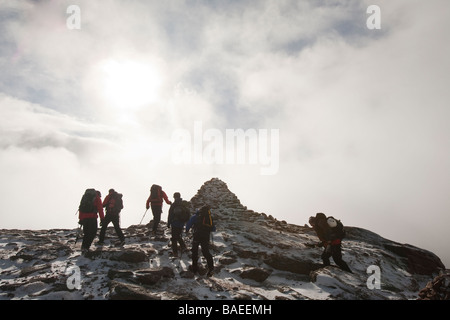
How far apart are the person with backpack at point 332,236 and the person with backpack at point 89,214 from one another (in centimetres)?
1043

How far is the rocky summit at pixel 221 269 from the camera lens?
7492 millimetres

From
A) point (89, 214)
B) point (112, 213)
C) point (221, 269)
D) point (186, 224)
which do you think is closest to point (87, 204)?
point (89, 214)

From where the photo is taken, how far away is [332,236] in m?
10.1

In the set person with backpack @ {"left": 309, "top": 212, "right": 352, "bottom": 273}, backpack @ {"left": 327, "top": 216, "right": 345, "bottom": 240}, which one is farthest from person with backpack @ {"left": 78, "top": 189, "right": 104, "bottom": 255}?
backpack @ {"left": 327, "top": 216, "right": 345, "bottom": 240}

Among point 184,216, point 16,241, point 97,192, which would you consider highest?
point 97,192

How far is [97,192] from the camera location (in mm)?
11555

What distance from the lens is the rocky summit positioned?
7.49m

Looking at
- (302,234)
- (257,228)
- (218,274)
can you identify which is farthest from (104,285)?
(302,234)

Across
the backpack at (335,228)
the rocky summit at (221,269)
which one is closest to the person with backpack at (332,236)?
the backpack at (335,228)

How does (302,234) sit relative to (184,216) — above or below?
below

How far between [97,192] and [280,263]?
9434 mm

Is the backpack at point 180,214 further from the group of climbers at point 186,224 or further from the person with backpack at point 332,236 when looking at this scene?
the person with backpack at point 332,236

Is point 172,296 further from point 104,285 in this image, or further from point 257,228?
point 257,228

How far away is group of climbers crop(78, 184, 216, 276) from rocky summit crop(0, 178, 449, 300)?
2.21ft
